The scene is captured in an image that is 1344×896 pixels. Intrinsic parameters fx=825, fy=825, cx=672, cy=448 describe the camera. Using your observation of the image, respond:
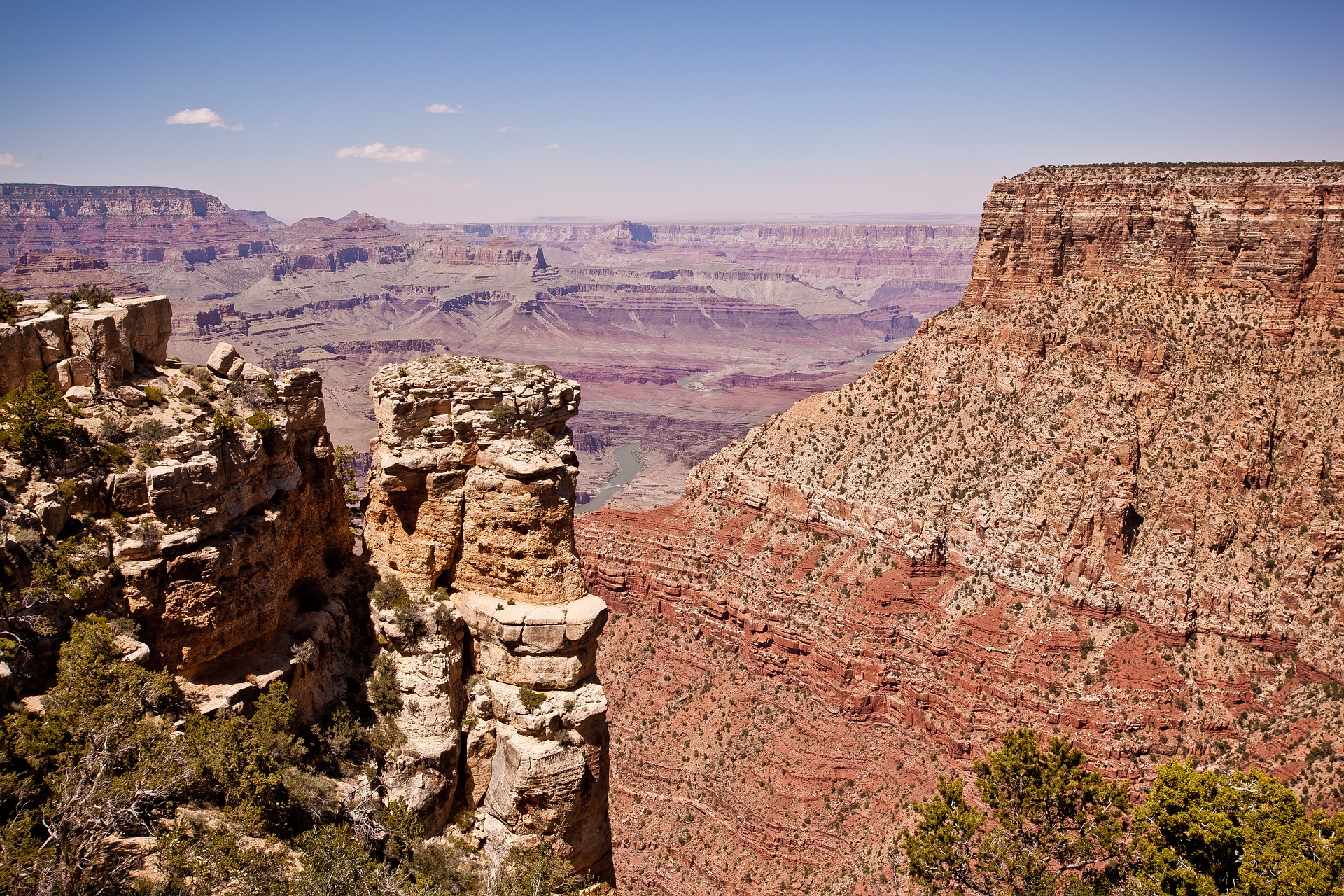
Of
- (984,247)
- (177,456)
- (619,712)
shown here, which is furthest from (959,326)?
(177,456)

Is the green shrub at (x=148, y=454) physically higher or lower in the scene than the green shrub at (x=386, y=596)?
higher

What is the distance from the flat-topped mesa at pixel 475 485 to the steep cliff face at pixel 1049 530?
2868 cm

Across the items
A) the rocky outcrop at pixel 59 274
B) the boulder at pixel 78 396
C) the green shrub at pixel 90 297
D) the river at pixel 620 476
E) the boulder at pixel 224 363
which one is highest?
the rocky outcrop at pixel 59 274

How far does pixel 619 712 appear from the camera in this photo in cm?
5116

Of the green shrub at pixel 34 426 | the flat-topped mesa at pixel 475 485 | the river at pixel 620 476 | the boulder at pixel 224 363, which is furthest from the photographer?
the river at pixel 620 476

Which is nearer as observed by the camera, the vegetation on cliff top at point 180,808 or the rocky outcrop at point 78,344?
the vegetation on cliff top at point 180,808

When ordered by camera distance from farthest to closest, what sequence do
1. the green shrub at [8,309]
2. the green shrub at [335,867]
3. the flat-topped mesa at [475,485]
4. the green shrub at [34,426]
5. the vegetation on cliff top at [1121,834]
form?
the flat-topped mesa at [475,485] → the vegetation on cliff top at [1121,834] → the green shrub at [8,309] → the green shrub at [335,867] → the green shrub at [34,426]

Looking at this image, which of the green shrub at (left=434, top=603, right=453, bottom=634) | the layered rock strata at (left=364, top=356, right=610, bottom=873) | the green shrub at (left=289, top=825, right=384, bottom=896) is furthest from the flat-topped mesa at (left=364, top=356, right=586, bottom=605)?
the green shrub at (left=289, top=825, right=384, bottom=896)

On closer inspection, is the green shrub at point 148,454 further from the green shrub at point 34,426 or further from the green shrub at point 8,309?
the green shrub at point 8,309

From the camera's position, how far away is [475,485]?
1912 centimetres

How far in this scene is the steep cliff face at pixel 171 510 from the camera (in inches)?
558

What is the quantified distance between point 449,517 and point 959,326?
5145cm

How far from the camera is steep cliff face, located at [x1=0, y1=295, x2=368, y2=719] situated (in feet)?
46.5

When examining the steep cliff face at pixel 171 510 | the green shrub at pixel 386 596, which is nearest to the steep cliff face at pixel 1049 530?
the green shrub at pixel 386 596
